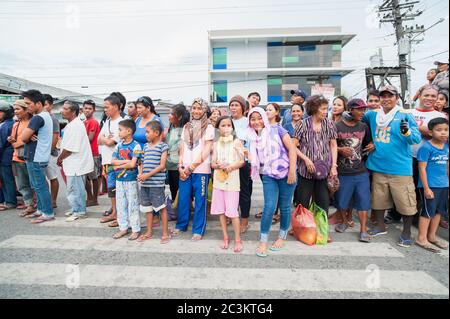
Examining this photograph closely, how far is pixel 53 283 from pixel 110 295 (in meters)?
0.69

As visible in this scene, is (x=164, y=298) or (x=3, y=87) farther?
(x=3, y=87)

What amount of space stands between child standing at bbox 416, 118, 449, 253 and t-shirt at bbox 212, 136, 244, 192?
89.7 inches

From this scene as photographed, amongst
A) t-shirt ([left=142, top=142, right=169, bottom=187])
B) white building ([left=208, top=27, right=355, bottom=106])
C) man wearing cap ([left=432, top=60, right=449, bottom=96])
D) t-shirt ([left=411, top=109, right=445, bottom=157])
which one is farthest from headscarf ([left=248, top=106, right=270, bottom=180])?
white building ([left=208, top=27, right=355, bottom=106])

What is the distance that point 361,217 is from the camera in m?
3.39

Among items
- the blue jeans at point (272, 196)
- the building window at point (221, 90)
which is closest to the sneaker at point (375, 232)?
the blue jeans at point (272, 196)

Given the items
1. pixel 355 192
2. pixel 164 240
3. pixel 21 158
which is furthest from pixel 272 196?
pixel 21 158

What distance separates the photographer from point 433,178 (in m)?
2.98

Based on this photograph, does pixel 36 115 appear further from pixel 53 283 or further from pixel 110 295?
pixel 110 295

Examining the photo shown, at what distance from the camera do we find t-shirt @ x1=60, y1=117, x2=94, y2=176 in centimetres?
406

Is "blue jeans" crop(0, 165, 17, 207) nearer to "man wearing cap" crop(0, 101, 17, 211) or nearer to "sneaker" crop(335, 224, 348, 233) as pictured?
"man wearing cap" crop(0, 101, 17, 211)

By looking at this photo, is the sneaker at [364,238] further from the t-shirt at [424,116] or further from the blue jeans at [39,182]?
the blue jeans at [39,182]

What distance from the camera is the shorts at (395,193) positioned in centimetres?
316

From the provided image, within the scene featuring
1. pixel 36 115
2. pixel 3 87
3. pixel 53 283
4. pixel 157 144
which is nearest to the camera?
pixel 53 283
